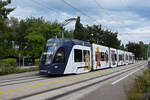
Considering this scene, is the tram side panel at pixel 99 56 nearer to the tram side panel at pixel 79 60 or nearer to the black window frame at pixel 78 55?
the tram side panel at pixel 79 60

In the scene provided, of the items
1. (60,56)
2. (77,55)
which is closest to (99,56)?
(77,55)

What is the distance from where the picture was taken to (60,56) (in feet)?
48.6

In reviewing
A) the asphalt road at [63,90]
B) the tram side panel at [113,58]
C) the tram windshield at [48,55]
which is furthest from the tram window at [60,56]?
the tram side panel at [113,58]

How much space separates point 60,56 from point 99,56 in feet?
29.6

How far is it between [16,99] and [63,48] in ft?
28.6

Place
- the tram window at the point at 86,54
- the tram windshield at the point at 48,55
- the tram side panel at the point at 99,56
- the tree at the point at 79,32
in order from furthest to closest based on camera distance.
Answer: the tree at the point at 79,32 < the tram side panel at the point at 99,56 < the tram window at the point at 86,54 < the tram windshield at the point at 48,55

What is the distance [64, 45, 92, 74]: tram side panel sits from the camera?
51.1 feet

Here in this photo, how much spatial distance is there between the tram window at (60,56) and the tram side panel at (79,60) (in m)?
0.72

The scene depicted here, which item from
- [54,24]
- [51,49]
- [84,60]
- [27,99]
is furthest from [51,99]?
[54,24]

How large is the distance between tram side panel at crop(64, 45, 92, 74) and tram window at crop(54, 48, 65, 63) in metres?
0.72

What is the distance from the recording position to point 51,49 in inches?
590

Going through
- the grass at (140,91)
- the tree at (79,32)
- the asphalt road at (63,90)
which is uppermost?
the tree at (79,32)

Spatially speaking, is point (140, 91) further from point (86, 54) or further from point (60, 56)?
point (86, 54)

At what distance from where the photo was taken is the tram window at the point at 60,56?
14.6m
